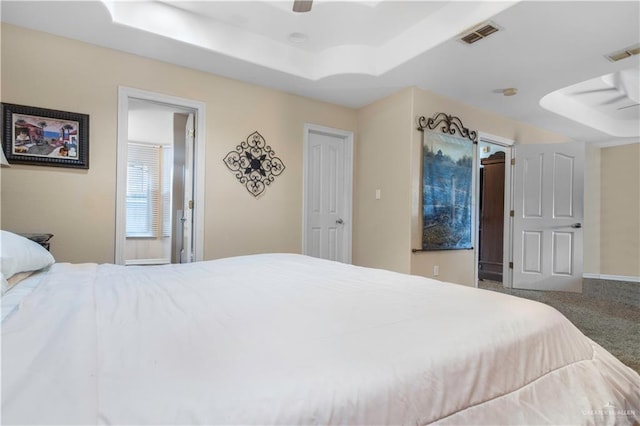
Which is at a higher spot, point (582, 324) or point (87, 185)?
point (87, 185)

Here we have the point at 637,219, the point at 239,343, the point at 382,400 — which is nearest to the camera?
the point at 382,400

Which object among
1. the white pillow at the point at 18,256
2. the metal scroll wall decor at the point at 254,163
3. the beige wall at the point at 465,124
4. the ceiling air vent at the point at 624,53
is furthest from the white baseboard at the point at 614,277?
the white pillow at the point at 18,256

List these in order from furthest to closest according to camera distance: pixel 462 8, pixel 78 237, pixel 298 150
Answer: pixel 298 150 → pixel 78 237 → pixel 462 8

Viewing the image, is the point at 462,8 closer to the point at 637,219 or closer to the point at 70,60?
the point at 70,60

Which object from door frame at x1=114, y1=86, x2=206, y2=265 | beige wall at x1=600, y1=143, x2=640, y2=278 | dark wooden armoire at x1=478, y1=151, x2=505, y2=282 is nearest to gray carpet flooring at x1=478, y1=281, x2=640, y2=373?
dark wooden armoire at x1=478, y1=151, x2=505, y2=282

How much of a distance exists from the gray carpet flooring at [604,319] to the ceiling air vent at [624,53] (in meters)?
2.38

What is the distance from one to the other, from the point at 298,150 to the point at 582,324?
329 centimetres

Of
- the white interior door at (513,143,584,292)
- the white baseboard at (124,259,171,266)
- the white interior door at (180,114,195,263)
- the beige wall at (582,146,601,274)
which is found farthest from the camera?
the beige wall at (582,146,601,274)

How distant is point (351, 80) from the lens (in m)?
3.59

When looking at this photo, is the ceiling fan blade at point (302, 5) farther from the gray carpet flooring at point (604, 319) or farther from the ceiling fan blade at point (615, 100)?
the ceiling fan blade at point (615, 100)

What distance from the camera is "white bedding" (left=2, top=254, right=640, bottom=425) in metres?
0.56

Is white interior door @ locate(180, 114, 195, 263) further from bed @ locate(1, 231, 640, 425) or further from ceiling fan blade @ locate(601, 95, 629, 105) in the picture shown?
ceiling fan blade @ locate(601, 95, 629, 105)

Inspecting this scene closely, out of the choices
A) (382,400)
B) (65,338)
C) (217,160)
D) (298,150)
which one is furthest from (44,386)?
(298,150)

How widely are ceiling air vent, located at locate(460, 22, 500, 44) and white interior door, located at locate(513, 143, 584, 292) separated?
8.55 ft
